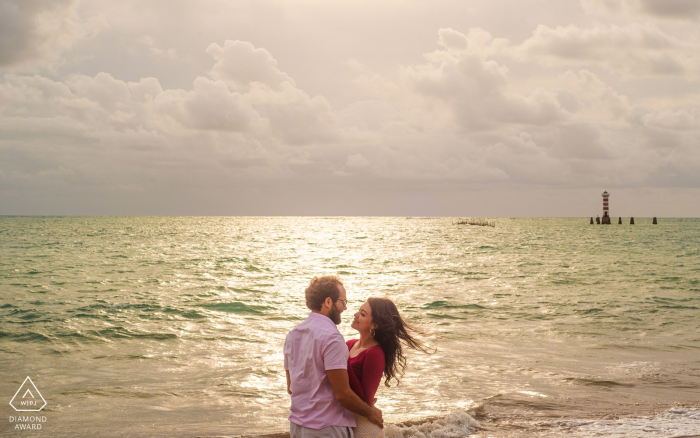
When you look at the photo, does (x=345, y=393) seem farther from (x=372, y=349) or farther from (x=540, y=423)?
(x=540, y=423)

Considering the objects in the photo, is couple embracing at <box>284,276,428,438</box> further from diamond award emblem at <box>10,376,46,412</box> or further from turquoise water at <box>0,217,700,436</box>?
diamond award emblem at <box>10,376,46,412</box>

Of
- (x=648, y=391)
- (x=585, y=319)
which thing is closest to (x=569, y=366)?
(x=648, y=391)

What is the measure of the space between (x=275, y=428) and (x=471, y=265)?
31.6m

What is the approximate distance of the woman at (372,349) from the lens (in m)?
4.14

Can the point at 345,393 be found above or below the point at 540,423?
above

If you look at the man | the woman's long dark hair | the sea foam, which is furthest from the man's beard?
the sea foam

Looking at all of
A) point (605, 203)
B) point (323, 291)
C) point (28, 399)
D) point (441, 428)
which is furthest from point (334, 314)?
point (605, 203)

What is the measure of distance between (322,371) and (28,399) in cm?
780

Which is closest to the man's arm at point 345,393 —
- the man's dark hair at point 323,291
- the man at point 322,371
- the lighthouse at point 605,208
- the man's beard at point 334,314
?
the man at point 322,371

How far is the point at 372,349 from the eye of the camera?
164 inches

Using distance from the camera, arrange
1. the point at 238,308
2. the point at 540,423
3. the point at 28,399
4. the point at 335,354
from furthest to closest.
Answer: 1. the point at 238,308
2. the point at 28,399
3. the point at 540,423
4. the point at 335,354

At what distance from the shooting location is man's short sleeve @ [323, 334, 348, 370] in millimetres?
3838

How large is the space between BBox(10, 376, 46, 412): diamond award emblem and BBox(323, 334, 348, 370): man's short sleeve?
7.22 meters

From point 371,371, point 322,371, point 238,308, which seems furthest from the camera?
point 238,308
